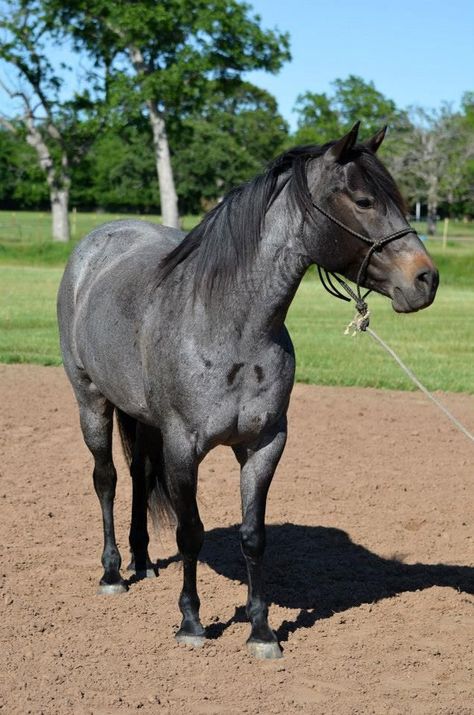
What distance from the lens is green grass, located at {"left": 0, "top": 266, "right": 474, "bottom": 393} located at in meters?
11.7

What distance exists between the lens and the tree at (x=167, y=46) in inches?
1355

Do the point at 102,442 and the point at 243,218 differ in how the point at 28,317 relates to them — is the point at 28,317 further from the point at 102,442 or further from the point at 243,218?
the point at 243,218

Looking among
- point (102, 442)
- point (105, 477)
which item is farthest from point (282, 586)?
point (102, 442)

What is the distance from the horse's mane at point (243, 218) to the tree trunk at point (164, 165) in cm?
3214

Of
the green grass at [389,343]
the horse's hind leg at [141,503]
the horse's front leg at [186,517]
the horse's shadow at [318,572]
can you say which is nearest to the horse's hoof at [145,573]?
the horse's hind leg at [141,503]

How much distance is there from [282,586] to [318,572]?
31 cm

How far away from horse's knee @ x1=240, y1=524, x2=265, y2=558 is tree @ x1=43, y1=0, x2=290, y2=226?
103 feet

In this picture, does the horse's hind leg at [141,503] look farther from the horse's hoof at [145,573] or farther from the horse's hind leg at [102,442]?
the horse's hind leg at [102,442]

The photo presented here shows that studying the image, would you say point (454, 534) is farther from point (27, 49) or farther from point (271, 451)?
point (27, 49)

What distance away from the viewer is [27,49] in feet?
124

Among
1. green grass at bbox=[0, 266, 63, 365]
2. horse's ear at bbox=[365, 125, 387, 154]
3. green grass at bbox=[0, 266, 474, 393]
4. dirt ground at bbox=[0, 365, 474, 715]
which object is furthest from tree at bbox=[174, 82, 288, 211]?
horse's ear at bbox=[365, 125, 387, 154]

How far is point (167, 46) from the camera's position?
3584cm

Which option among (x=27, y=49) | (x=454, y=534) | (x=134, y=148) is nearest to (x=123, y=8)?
(x=27, y=49)

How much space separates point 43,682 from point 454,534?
10.3 feet
